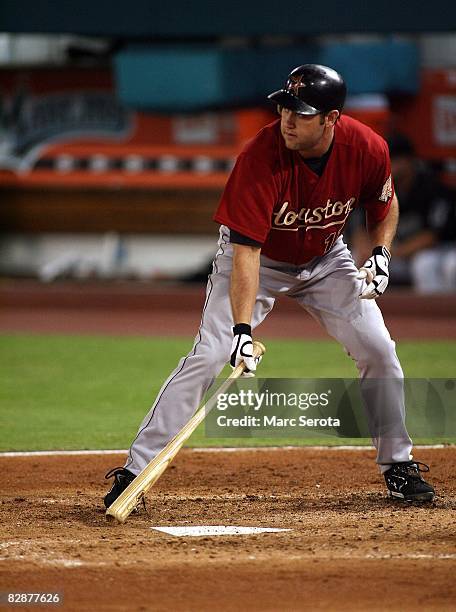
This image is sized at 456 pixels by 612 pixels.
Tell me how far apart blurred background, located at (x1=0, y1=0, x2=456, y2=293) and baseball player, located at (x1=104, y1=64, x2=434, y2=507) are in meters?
6.77

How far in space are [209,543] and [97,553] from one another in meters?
0.42

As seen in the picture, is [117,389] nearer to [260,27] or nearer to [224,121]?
[260,27]

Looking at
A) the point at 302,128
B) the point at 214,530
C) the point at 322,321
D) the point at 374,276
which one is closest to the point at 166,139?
the point at 322,321

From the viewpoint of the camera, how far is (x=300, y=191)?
15.3 feet

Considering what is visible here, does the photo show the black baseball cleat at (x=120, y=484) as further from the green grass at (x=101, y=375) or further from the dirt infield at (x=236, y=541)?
the green grass at (x=101, y=375)

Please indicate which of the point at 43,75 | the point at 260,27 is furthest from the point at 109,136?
the point at 260,27

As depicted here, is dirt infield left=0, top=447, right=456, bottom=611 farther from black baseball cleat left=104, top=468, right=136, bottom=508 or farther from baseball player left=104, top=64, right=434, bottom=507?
baseball player left=104, top=64, right=434, bottom=507

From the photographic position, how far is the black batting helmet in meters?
4.51

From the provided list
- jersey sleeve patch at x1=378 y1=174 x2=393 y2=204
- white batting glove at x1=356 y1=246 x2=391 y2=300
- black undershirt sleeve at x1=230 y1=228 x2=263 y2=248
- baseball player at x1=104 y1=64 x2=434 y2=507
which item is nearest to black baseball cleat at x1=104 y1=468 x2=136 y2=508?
baseball player at x1=104 y1=64 x2=434 y2=507

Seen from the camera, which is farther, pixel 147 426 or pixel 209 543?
pixel 147 426

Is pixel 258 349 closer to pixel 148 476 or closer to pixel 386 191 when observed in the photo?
pixel 148 476

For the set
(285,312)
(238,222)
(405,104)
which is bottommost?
(285,312)

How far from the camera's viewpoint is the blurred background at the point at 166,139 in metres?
11.9

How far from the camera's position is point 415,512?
466cm
